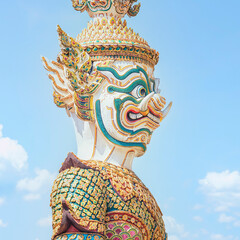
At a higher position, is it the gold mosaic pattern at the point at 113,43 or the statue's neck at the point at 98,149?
the gold mosaic pattern at the point at 113,43

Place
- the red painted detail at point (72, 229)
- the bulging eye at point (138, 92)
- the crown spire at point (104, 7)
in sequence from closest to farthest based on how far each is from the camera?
the red painted detail at point (72, 229) < the bulging eye at point (138, 92) < the crown spire at point (104, 7)

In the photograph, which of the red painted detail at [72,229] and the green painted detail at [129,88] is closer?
the red painted detail at [72,229]

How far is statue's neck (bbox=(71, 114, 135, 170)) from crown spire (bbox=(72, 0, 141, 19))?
1441 mm

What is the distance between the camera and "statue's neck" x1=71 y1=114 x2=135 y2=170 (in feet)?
24.7

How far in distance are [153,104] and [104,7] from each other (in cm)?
144

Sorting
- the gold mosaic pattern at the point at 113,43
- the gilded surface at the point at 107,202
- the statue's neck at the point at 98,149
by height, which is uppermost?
the gold mosaic pattern at the point at 113,43

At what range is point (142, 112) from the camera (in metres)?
7.55

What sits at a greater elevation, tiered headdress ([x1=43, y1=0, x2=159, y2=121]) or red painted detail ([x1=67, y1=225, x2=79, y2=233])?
tiered headdress ([x1=43, y1=0, x2=159, y2=121])

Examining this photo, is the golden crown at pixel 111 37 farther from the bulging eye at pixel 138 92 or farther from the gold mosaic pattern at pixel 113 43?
the bulging eye at pixel 138 92

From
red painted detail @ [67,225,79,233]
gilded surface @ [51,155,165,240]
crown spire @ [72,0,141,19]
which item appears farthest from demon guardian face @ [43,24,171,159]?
red painted detail @ [67,225,79,233]

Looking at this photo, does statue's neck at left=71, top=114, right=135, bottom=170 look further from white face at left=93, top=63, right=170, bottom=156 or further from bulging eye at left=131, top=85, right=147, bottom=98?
bulging eye at left=131, top=85, right=147, bottom=98

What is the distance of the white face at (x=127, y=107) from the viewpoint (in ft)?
24.5

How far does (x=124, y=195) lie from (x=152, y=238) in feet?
2.07

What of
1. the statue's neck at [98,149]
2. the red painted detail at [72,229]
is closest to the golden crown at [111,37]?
the statue's neck at [98,149]
